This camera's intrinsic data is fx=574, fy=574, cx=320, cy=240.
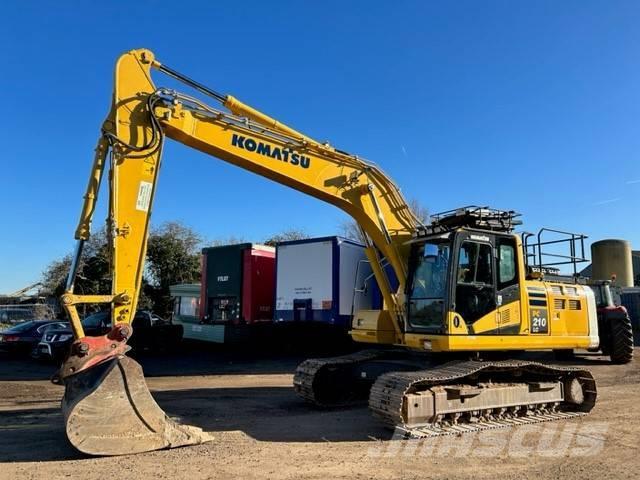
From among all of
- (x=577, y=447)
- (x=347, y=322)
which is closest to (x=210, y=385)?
(x=347, y=322)

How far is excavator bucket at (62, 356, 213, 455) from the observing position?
598cm

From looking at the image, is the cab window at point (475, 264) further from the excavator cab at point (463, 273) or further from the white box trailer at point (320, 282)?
the white box trailer at point (320, 282)

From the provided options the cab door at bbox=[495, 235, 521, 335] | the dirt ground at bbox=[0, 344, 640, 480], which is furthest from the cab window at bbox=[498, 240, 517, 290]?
the dirt ground at bbox=[0, 344, 640, 480]

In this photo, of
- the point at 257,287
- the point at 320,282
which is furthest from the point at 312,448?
the point at 257,287

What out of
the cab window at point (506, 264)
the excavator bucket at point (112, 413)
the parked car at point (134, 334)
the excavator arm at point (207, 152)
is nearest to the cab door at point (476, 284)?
the cab window at point (506, 264)

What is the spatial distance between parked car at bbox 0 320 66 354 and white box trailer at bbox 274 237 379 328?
7.65 meters

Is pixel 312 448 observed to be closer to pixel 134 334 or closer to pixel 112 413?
pixel 112 413

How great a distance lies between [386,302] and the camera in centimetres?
950

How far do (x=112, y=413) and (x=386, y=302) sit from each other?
4814mm

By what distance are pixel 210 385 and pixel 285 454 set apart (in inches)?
256

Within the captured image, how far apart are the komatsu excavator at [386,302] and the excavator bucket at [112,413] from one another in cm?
1

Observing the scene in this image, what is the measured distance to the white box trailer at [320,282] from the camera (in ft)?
52.9

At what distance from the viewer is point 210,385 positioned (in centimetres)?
1272

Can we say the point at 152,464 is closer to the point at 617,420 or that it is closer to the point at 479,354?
the point at 479,354
